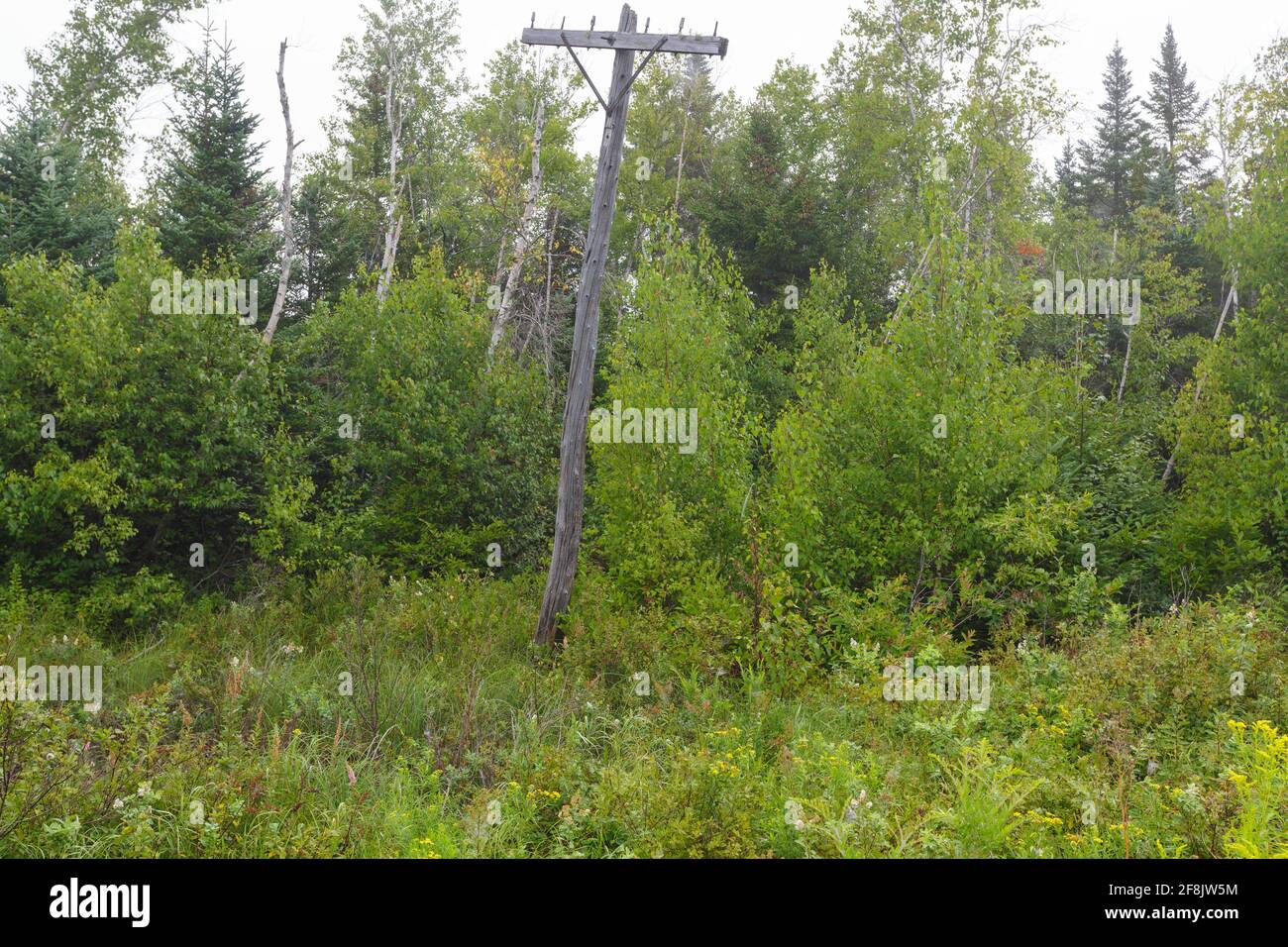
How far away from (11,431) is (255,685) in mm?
6716

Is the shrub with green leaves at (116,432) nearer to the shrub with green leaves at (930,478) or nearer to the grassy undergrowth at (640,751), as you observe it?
the grassy undergrowth at (640,751)

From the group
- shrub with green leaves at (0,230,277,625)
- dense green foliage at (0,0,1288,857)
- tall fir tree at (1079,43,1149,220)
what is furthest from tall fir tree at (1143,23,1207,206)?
shrub with green leaves at (0,230,277,625)

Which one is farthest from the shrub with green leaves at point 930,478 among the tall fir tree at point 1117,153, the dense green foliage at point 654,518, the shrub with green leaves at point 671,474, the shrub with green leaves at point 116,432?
the tall fir tree at point 1117,153

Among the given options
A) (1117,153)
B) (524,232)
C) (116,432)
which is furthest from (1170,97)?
(116,432)

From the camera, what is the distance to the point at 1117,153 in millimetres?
38500

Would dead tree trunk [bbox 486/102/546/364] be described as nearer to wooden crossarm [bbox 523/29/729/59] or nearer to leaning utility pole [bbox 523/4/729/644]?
leaning utility pole [bbox 523/4/729/644]

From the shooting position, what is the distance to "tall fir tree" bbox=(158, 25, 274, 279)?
60.7 feet

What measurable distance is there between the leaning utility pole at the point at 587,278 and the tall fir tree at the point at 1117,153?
3212 centimetres

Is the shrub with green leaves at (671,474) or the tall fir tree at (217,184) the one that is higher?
the tall fir tree at (217,184)

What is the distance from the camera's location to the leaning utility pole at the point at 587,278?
31.6 feet

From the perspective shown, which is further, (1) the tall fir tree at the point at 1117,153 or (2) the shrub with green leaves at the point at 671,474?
(1) the tall fir tree at the point at 1117,153

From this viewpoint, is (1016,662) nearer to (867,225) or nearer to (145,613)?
(145,613)

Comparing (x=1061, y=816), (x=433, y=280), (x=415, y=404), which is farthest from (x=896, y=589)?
(x=433, y=280)

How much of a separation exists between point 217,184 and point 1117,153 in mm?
36864
